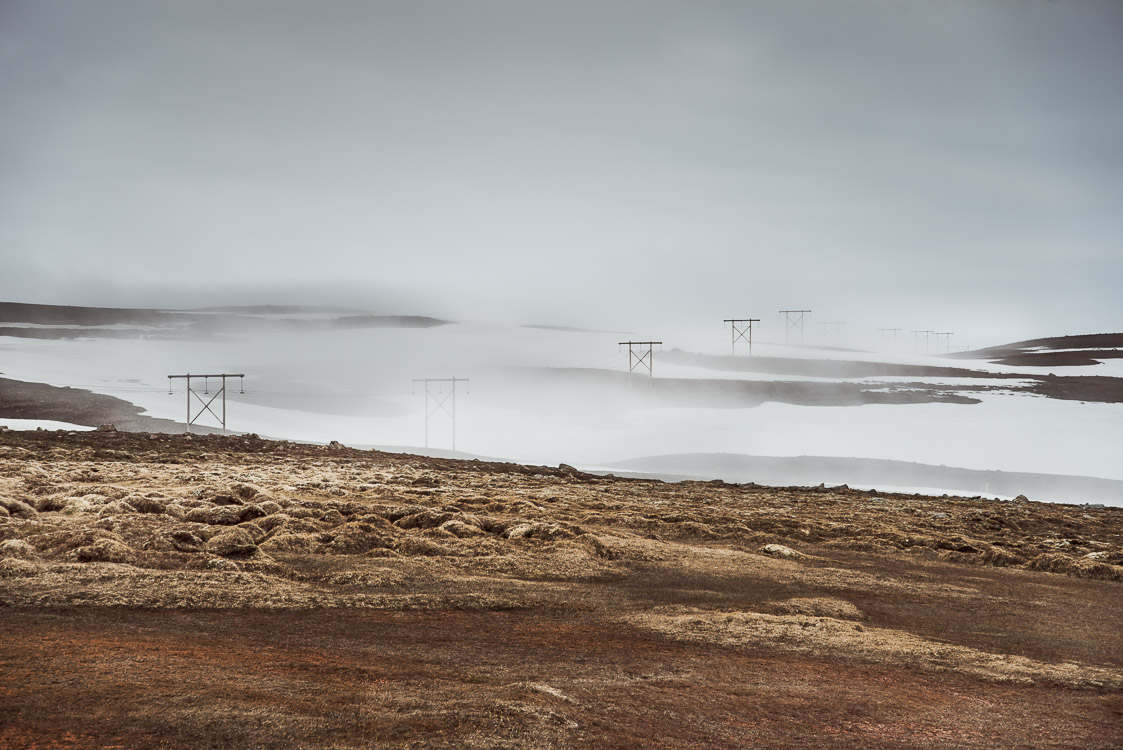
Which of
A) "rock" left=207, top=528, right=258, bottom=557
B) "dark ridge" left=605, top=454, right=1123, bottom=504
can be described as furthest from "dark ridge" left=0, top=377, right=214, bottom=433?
"rock" left=207, top=528, right=258, bottom=557

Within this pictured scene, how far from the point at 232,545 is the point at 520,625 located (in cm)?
822

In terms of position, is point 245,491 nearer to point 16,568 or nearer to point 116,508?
point 116,508

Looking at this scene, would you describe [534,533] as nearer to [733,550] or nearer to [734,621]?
[733,550]

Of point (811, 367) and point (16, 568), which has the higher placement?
point (811, 367)

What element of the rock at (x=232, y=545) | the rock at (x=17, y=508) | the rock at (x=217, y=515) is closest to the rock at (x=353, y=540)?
the rock at (x=232, y=545)

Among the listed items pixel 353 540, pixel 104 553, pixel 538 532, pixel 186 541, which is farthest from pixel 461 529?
pixel 104 553

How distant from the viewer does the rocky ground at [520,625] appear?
750 cm

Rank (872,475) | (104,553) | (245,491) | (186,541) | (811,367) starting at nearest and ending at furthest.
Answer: (104,553)
(186,541)
(245,491)
(872,475)
(811,367)

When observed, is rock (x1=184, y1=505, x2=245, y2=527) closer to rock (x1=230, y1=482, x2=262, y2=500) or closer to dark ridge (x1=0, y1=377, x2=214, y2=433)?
rock (x1=230, y1=482, x2=262, y2=500)

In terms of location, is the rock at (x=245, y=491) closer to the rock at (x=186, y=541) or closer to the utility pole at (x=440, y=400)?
the rock at (x=186, y=541)

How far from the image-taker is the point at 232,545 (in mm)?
16312

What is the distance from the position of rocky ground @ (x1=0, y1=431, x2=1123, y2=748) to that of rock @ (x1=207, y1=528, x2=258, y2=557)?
0.08 meters

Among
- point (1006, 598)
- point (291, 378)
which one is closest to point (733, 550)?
point (1006, 598)

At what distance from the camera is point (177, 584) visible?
513 inches
